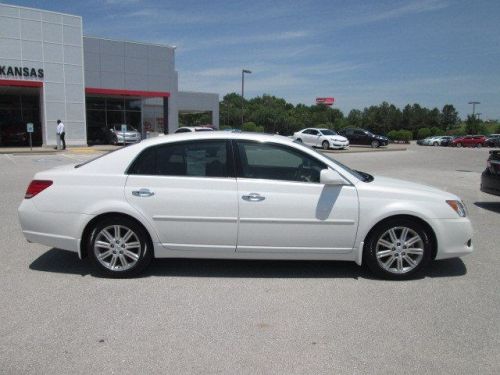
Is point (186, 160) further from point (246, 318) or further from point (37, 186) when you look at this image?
point (246, 318)

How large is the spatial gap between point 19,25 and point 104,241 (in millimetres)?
26272

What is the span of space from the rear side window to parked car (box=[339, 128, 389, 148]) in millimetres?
36095

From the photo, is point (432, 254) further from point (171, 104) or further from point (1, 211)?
point (171, 104)

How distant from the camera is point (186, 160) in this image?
195 inches

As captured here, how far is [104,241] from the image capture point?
4.89 meters

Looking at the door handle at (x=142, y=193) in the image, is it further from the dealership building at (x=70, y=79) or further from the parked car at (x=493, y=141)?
the parked car at (x=493, y=141)

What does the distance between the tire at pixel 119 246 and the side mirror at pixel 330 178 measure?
200 centimetres

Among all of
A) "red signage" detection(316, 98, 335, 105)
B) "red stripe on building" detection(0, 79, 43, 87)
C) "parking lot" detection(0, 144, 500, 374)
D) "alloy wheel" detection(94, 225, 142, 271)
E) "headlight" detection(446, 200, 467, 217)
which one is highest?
"red signage" detection(316, 98, 335, 105)

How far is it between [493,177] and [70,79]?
26.2 meters

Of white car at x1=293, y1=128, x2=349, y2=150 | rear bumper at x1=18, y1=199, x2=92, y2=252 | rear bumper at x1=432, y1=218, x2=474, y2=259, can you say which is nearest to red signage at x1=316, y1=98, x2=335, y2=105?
white car at x1=293, y1=128, x2=349, y2=150

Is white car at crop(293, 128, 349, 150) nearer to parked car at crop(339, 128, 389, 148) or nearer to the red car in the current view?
parked car at crop(339, 128, 389, 148)

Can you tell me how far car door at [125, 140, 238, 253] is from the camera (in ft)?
15.6

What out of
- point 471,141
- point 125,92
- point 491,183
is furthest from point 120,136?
point 471,141

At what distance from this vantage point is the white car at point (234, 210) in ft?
15.7
